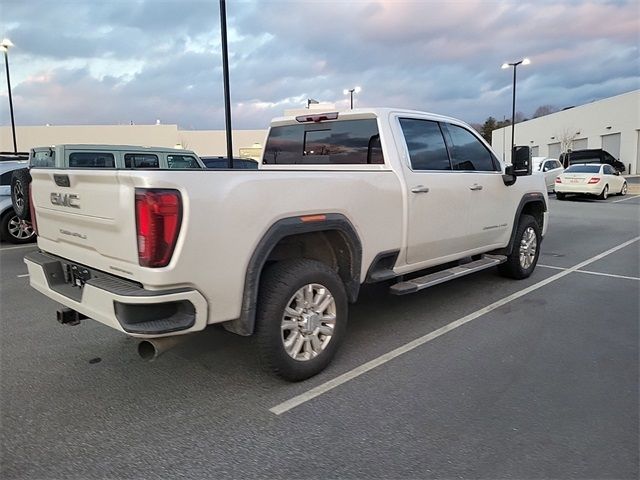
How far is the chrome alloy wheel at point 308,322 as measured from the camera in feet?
11.5

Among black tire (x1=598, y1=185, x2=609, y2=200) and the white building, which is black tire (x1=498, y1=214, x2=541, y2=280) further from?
the white building

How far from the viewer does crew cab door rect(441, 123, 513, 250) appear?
5.30m

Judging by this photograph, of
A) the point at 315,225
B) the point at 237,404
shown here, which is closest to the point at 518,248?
the point at 315,225

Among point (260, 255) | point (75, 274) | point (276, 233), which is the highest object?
point (276, 233)

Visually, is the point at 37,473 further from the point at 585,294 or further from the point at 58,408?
the point at 585,294

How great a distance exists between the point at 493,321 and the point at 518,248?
171 centimetres

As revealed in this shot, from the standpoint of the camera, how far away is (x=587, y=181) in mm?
18906

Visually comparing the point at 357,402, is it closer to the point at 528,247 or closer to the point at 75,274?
the point at 75,274

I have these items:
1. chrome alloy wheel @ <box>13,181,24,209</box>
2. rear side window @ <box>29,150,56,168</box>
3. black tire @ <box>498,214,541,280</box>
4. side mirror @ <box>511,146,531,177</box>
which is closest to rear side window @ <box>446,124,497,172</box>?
side mirror @ <box>511,146,531,177</box>

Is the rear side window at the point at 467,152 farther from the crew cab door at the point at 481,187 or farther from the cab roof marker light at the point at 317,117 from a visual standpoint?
the cab roof marker light at the point at 317,117

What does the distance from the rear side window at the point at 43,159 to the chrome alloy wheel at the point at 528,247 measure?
26.5 feet

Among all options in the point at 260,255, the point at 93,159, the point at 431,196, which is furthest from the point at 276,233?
the point at 93,159

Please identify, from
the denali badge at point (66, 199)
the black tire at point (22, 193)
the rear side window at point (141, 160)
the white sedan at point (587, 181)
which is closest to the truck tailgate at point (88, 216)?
the denali badge at point (66, 199)

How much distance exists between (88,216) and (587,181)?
1975cm
